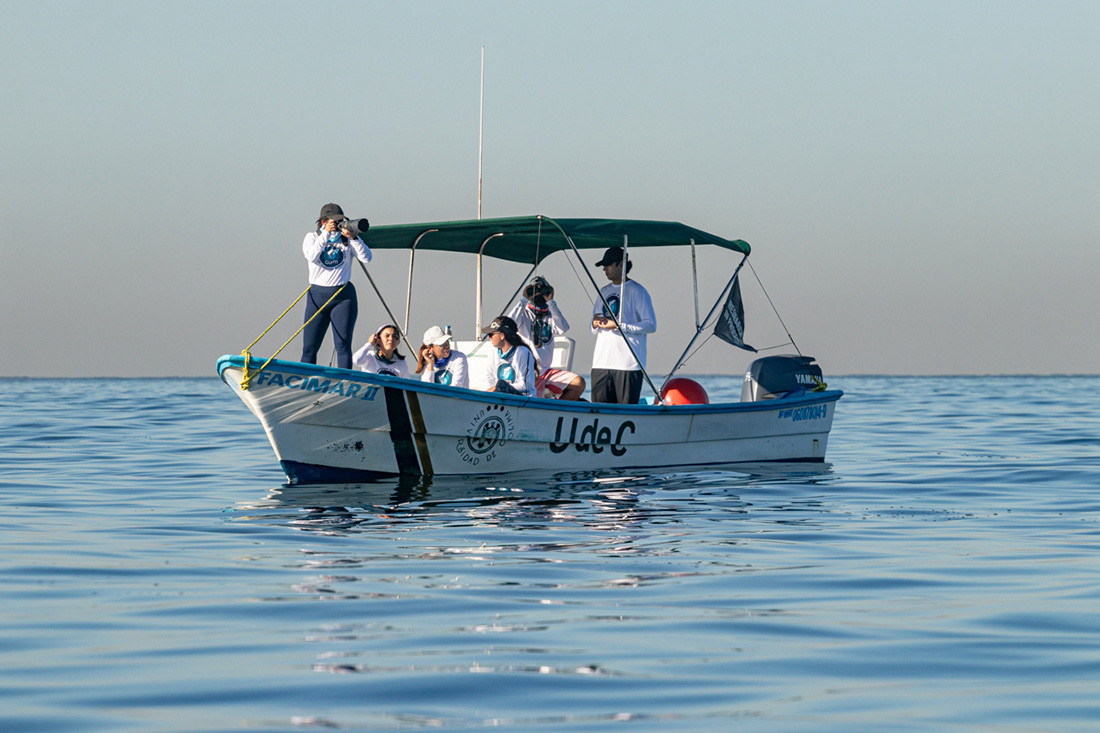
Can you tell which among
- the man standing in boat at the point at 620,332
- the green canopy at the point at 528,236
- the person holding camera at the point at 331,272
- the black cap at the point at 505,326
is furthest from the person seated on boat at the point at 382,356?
the man standing in boat at the point at 620,332

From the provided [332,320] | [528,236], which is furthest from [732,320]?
[332,320]

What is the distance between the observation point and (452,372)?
1286 centimetres

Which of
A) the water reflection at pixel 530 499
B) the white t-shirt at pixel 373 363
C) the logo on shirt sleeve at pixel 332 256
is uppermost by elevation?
the logo on shirt sleeve at pixel 332 256

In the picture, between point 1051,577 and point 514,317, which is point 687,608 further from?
point 514,317

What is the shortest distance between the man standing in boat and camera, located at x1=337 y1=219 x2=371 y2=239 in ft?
9.11

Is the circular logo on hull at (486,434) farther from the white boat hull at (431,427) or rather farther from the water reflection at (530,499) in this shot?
the water reflection at (530,499)

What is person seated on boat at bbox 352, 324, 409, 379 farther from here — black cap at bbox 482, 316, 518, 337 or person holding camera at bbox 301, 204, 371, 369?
black cap at bbox 482, 316, 518, 337

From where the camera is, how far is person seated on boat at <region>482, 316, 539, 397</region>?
1256 cm

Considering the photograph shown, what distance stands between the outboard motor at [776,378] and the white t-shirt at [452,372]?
4.01 m

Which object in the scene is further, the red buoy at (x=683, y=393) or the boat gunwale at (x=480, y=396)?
the red buoy at (x=683, y=393)

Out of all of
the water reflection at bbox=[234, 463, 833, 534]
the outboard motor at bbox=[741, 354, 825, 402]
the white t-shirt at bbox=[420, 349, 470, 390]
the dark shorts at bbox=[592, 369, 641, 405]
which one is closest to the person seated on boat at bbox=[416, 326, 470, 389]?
the white t-shirt at bbox=[420, 349, 470, 390]

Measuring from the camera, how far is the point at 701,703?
4445 mm

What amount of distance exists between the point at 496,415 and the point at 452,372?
3.05ft

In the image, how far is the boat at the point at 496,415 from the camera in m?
11.6
